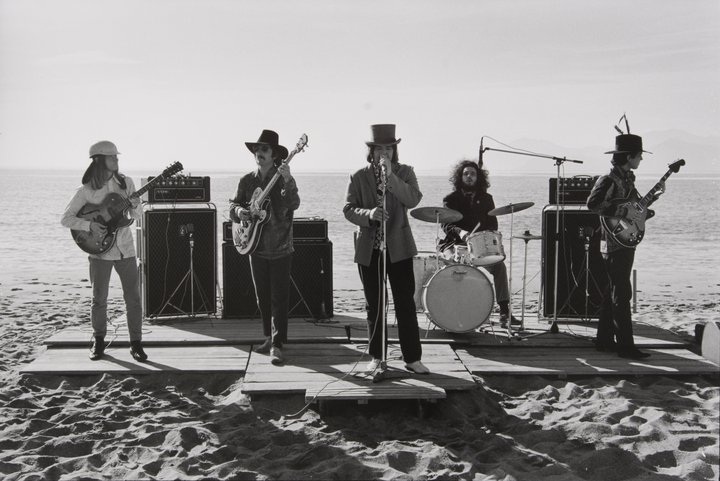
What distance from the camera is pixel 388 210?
18.5 ft

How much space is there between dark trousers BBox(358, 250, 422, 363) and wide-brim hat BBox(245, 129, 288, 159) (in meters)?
1.52

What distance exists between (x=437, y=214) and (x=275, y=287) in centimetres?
149

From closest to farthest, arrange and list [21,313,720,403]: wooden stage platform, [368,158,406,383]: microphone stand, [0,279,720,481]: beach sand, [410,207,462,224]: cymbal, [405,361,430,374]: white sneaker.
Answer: [0,279,720,481]: beach sand
[368,158,406,383]: microphone stand
[21,313,720,403]: wooden stage platform
[405,361,430,374]: white sneaker
[410,207,462,224]: cymbal

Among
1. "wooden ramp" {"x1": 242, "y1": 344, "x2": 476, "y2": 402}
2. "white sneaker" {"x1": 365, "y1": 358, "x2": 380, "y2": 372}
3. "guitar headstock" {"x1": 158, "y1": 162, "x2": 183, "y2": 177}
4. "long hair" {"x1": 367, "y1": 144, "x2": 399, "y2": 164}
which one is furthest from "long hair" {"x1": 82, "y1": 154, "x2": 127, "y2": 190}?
"white sneaker" {"x1": 365, "y1": 358, "x2": 380, "y2": 372}

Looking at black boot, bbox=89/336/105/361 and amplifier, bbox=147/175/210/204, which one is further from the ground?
amplifier, bbox=147/175/210/204

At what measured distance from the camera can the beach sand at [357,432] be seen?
15.4 ft

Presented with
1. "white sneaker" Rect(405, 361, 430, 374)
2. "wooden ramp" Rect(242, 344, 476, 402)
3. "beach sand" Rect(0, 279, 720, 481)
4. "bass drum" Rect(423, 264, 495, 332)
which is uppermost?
"bass drum" Rect(423, 264, 495, 332)

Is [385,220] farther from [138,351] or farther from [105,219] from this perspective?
[138,351]

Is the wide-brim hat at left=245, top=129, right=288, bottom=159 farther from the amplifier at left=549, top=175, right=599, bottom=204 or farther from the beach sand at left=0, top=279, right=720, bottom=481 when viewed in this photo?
the amplifier at left=549, top=175, right=599, bottom=204

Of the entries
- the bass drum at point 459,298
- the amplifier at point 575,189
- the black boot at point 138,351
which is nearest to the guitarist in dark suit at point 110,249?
the black boot at point 138,351

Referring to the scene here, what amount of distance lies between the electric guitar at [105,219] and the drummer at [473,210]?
10.6 ft

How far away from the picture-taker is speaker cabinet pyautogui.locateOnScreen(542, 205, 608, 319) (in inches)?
330

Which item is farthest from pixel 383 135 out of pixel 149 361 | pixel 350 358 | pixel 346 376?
pixel 149 361

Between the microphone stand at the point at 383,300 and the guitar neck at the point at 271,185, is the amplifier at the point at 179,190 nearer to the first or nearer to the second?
the guitar neck at the point at 271,185
